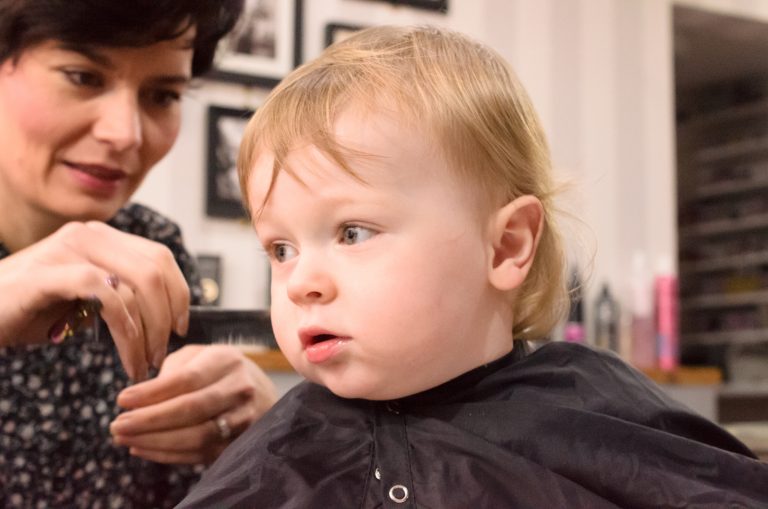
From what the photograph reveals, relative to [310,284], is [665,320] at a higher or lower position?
lower

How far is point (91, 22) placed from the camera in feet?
4.30

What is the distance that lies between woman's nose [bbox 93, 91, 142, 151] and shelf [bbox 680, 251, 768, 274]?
177 inches

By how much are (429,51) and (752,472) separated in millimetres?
538

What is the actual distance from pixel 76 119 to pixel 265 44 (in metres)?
1.58

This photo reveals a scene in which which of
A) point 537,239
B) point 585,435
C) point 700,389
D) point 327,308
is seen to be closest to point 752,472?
point 585,435

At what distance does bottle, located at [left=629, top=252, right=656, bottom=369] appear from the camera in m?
3.21

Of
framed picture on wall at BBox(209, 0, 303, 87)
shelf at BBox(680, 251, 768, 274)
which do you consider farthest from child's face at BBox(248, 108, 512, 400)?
shelf at BBox(680, 251, 768, 274)

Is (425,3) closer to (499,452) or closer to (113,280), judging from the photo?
(113,280)

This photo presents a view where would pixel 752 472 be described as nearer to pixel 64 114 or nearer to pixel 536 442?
pixel 536 442

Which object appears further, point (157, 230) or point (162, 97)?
point (157, 230)

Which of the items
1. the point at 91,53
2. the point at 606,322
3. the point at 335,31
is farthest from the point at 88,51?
the point at 606,322

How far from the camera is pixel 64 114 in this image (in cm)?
136

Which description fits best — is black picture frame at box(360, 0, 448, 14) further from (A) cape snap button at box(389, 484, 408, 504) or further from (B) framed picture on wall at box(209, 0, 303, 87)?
(A) cape snap button at box(389, 484, 408, 504)

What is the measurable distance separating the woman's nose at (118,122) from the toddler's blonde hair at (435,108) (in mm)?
398
